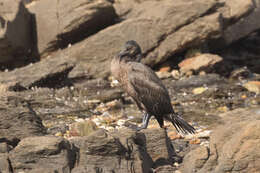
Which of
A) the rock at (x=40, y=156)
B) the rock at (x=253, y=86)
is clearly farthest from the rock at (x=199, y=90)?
the rock at (x=40, y=156)

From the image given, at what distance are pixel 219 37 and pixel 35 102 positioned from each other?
7921 millimetres

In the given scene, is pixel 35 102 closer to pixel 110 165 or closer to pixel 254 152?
pixel 110 165

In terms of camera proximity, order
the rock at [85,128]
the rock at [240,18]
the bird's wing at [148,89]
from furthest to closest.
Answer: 1. the rock at [240,18]
2. the bird's wing at [148,89]
3. the rock at [85,128]

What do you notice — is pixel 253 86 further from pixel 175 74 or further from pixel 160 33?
pixel 160 33

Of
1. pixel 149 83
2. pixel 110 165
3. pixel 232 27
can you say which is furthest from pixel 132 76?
pixel 232 27

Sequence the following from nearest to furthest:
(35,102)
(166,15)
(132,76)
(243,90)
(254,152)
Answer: (254,152)
(132,76)
(35,102)
(243,90)
(166,15)

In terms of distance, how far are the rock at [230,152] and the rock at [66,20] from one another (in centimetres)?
1058

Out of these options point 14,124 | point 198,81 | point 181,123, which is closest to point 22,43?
point 198,81

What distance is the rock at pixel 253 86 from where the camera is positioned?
1532 centimetres

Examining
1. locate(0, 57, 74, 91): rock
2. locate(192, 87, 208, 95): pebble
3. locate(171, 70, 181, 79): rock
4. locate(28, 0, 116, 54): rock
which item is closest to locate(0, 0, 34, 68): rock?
locate(28, 0, 116, 54): rock

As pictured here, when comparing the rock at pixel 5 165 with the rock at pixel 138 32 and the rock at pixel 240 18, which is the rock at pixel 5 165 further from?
the rock at pixel 240 18

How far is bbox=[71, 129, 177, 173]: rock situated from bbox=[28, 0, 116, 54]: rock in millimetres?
9993

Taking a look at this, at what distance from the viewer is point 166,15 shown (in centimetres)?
1748

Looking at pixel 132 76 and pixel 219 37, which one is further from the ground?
pixel 132 76
